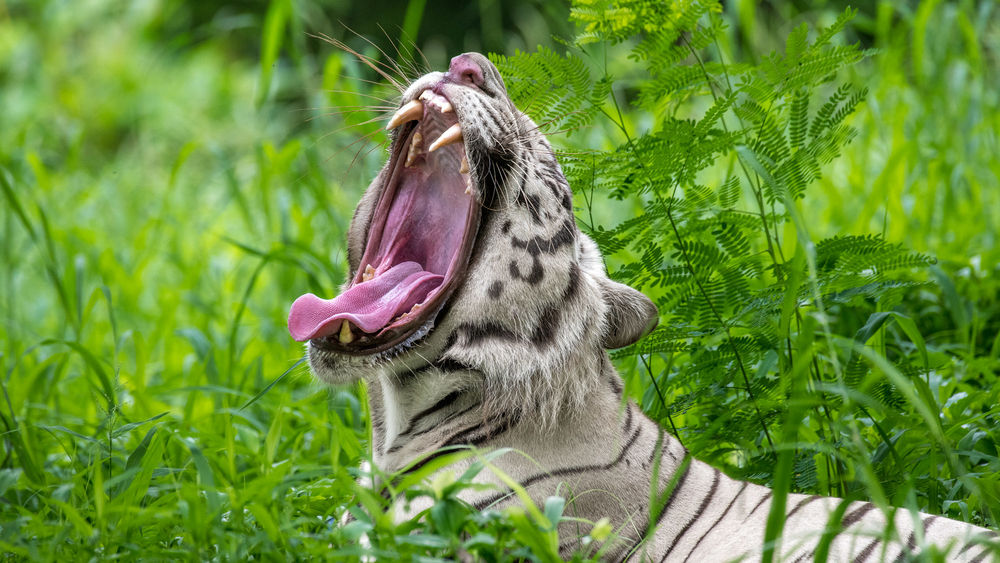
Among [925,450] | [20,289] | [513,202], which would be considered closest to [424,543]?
[513,202]

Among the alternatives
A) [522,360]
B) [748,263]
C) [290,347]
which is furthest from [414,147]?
[290,347]

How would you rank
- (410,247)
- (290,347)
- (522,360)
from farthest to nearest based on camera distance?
(290,347) < (410,247) < (522,360)

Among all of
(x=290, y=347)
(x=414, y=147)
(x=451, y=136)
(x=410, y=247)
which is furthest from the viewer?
(x=290, y=347)

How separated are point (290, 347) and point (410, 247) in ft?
5.87

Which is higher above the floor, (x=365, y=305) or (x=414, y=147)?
(x=414, y=147)

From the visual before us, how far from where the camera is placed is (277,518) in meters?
2.38

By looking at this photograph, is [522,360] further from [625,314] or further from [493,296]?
[625,314]

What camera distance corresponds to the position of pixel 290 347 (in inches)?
186

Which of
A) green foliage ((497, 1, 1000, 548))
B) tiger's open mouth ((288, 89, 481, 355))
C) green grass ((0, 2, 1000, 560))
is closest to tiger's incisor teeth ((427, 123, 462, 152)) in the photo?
tiger's open mouth ((288, 89, 481, 355))

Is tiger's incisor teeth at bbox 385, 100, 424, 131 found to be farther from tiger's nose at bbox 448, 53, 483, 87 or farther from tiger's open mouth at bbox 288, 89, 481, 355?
tiger's nose at bbox 448, 53, 483, 87

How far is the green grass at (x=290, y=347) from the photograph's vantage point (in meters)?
2.36

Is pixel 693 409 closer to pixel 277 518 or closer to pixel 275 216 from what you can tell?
pixel 277 518

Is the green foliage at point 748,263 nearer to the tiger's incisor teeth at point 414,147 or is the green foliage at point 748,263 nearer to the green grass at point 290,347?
the green grass at point 290,347

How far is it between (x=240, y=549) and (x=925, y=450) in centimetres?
196
